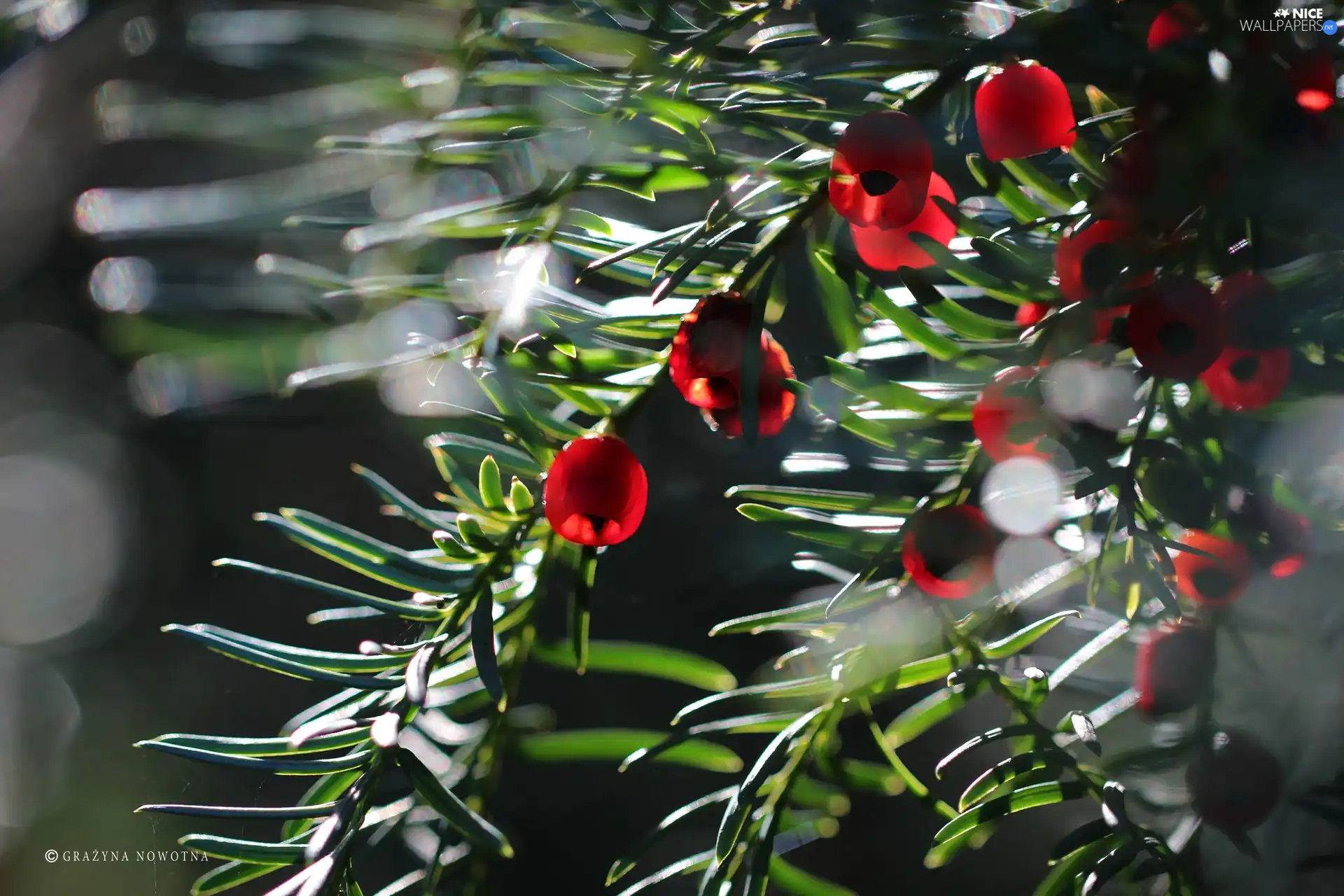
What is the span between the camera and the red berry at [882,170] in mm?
169

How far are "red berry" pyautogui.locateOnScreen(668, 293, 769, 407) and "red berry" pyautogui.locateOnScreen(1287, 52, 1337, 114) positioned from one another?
12cm

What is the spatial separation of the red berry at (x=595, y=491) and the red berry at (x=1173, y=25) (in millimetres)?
136

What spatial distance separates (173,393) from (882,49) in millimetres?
166

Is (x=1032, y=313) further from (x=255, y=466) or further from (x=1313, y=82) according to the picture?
(x=255, y=466)

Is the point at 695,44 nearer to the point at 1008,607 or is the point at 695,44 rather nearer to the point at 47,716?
the point at 1008,607

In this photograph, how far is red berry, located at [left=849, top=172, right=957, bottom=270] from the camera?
0.20m

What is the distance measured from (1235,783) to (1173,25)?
16 cm

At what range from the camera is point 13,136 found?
710mm

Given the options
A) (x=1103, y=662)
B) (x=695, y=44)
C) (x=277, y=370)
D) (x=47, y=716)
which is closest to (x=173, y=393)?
(x=277, y=370)

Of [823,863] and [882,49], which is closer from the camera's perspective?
[882,49]

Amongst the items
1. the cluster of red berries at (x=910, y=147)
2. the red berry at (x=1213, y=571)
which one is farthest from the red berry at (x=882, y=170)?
the red berry at (x=1213, y=571)

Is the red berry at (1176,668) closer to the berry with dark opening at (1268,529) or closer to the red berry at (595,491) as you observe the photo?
the berry with dark opening at (1268,529)

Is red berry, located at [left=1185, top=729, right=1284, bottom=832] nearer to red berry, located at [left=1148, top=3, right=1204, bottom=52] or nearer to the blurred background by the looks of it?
the blurred background

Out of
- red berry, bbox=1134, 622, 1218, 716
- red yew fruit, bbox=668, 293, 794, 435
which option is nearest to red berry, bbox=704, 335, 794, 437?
red yew fruit, bbox=668, 293, 794, 435
